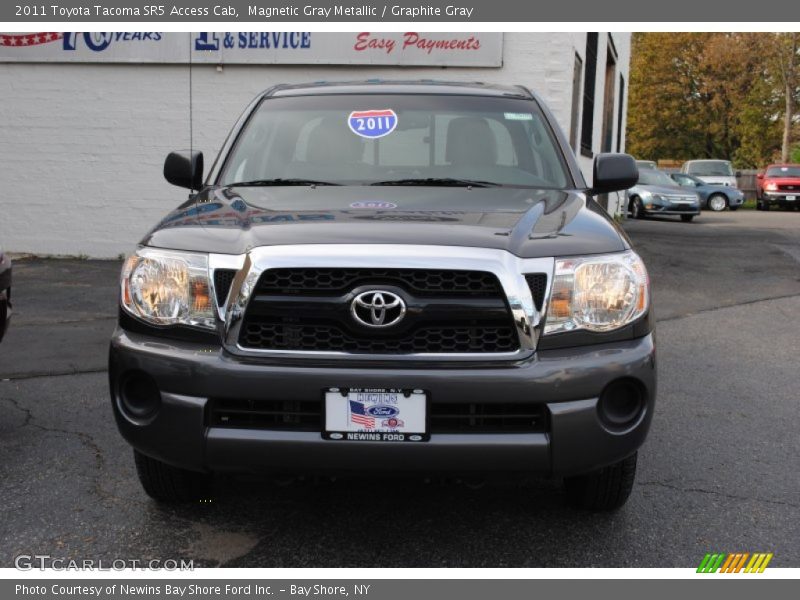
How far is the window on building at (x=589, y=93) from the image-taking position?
14391 millimetres

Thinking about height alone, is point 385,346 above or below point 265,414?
above

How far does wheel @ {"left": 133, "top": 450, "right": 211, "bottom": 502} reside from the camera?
3.23 meters

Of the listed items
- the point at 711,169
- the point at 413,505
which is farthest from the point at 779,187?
the point at 413,505

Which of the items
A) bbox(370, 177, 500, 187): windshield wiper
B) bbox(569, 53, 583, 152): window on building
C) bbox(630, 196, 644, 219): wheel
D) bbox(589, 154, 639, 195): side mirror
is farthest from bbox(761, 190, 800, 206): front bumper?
bbox(370, 177, 500, 187): windshield wiper

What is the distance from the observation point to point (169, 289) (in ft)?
9.37

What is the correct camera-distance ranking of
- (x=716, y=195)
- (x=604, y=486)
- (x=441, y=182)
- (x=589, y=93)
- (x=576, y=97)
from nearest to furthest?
1. (x=604, y=486)
2. (x=441, y=182)
3. (x=576, y=97)
4. (x=589, y=93)
5. (x=716, y=195)

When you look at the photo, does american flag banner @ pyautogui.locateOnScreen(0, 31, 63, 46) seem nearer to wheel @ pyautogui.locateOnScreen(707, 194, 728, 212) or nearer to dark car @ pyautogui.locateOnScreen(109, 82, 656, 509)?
dark car @ pyautogui.locateOnScreen(109, 82, 656, 509)

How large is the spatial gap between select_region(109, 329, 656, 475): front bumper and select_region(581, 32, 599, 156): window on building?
12.0 m

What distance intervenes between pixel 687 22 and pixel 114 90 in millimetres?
7706

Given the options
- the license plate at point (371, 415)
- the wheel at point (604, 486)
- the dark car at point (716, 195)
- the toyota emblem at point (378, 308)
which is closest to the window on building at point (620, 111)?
the dark car at point (716, 195)

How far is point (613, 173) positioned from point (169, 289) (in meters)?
2.16

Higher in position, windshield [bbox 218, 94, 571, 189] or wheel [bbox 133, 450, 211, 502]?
windshield [bbox 218, 94, 571, 189]

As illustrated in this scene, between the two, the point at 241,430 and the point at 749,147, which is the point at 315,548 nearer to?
the point at 241,430

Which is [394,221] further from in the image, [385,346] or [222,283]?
[222,283]
